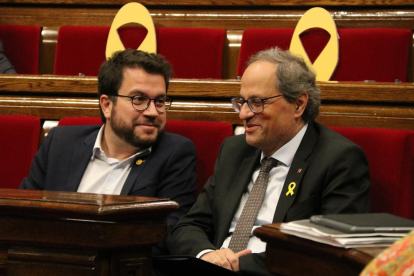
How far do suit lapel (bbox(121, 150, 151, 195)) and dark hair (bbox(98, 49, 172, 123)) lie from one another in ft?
0.38

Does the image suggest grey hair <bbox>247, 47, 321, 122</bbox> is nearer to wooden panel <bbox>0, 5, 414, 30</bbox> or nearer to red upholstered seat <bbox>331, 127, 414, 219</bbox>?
red upholstered seat <bbox>331, 127, 414, 219</bbox>

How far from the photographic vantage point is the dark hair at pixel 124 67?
3.28ft

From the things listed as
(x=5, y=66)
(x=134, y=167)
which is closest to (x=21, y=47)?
(x=5, y=66)

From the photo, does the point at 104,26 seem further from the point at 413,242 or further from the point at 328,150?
the point at 413,242

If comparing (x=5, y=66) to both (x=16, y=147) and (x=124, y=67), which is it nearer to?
(x=16, y=147)

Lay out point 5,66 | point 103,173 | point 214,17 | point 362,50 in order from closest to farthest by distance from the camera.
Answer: point 103,173, point 362,50, point 5,66, point 214,17

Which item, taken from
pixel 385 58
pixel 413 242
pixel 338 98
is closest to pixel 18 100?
pixel 338 98

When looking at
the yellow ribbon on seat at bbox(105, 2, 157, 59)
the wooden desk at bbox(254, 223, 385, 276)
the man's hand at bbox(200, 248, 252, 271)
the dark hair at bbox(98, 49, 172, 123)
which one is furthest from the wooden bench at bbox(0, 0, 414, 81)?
the wooden desk at bbox(254, 223, 385, 276)

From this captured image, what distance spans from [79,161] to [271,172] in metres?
0.34

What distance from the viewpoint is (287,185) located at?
2.67 ft

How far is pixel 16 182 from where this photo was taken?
1.07 m

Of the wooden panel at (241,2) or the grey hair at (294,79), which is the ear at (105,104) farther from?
the wooden panel at (241,2)

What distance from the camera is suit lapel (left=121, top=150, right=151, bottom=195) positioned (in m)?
0.92

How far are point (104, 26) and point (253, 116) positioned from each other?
0.82 meters
